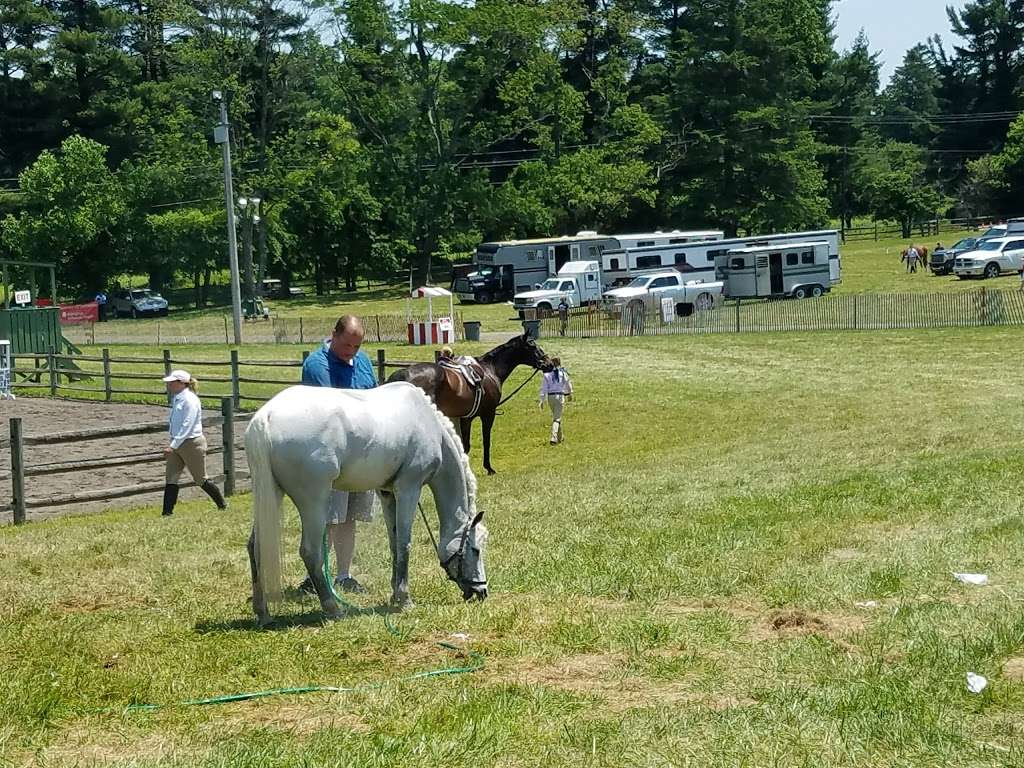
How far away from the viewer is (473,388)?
18.0 meters

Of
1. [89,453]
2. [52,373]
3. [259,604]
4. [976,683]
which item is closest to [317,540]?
[259,604]

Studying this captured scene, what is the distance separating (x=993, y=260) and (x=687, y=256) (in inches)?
485

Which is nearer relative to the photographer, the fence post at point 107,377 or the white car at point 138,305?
the fence post at point 107,377

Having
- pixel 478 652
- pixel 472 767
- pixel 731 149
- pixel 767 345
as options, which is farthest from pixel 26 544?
pixel 731 149

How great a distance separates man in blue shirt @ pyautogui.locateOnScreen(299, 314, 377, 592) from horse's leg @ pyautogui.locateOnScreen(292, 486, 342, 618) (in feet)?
2.39

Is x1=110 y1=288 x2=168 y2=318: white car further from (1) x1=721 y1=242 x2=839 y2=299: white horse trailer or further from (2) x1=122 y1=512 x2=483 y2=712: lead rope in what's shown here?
(2) x1=122 y1=512 x2=483 y2=712: lead rope

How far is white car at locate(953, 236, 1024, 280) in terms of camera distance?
170 ft

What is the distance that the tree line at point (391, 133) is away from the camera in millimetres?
66125

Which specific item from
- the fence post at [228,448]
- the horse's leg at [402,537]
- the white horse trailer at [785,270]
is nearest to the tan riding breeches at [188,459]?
the fence post at [228,448]

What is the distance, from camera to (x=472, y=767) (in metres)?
4.95

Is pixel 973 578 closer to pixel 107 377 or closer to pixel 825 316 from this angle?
pixel 107 377

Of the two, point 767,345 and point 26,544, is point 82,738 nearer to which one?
point 26,544

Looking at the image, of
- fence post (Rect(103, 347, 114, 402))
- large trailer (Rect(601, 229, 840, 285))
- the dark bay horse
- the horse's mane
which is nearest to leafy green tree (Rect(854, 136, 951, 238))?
large trailer (Rect(601, 229, 840, 285))

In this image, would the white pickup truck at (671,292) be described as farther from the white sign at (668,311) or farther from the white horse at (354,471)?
the white horse at (354,471)
